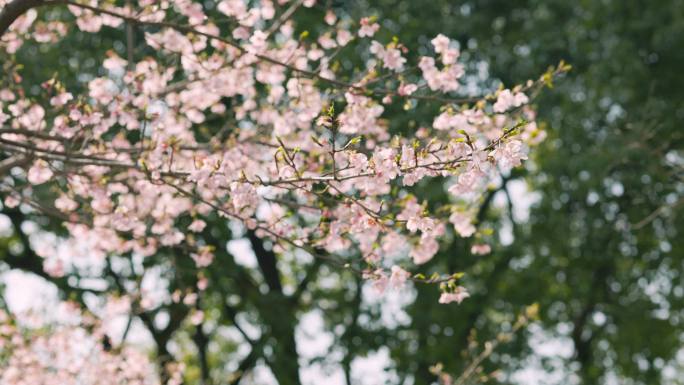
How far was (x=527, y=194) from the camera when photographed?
614 inches

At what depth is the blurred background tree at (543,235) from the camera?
11.5 m

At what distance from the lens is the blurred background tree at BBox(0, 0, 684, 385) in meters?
11.5

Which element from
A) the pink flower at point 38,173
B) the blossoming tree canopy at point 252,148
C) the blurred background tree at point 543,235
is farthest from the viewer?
the blurred background tree at point 543,235

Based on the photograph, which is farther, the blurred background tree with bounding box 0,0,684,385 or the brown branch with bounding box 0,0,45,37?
the blurred background tree with bounding box 0,0,684,385

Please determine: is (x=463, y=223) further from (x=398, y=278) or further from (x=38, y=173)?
(x=38, y=173)

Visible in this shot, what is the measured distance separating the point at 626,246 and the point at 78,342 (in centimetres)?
856

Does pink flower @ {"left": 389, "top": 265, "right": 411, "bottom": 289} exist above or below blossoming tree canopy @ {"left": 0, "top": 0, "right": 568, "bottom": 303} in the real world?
below

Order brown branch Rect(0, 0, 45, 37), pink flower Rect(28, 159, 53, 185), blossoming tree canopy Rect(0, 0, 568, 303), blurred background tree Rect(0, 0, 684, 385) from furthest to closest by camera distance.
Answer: blurred background tree Rect(0, 0, 684, 385) < pink flower Rect(28, 159, 53, 185) < brown branch Rect(0, 0, 45, 37) < blossoming tree canopy Rect(0, 0, 568, 303)

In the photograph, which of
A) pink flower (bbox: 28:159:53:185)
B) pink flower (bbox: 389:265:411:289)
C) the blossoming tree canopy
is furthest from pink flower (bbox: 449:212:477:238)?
pink flower (bbox: 28:159:53:185)

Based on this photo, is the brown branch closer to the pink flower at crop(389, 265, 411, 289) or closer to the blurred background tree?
the pink flower at crop(389, 265, 411, 289)

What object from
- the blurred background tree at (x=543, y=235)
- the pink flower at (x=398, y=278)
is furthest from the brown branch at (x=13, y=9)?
the blurred background tree at (x=543, y=235)

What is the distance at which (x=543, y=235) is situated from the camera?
13.2m

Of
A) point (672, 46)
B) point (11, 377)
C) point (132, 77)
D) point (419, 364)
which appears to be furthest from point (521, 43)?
point (11, 377)

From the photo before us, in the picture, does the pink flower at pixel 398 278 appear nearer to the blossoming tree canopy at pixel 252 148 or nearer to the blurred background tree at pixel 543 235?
the blossoming tree canopy at pixel 252 148
